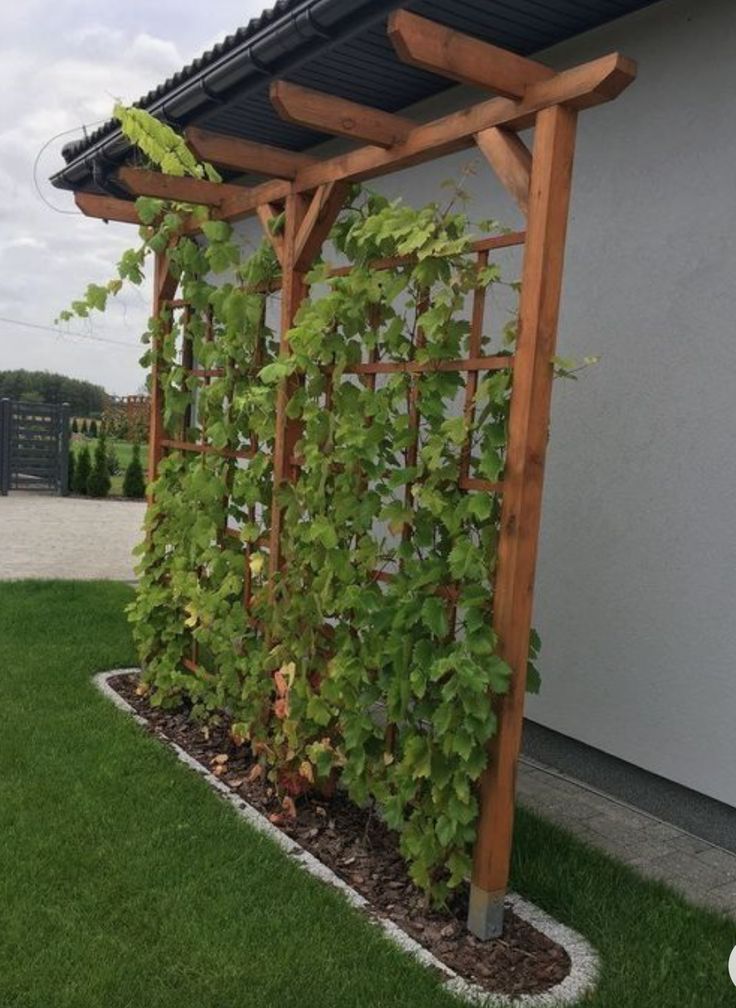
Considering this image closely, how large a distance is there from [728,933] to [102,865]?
191 cm

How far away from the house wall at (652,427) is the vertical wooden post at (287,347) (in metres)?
1.23

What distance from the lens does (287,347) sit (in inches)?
132

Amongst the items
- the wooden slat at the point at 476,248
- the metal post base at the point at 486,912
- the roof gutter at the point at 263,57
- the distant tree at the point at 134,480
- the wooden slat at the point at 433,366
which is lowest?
the metal post base at the point at 486,912

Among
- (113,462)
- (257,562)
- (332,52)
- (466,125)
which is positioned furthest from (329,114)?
(113,462)

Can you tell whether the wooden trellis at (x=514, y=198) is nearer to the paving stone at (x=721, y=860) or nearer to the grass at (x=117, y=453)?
the paving stone at (x=721, y=860)

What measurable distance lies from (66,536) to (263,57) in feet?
26.4

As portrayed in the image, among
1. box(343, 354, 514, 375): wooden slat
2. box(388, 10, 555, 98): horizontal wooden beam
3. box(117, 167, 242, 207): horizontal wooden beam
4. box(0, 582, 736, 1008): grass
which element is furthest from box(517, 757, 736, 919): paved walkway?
box(117, 167, 242, 207): horizontal wooden beam

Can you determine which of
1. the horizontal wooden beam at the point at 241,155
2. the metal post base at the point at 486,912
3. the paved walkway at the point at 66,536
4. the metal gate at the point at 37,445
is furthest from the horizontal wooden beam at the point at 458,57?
the metal gate at the point at 37,445

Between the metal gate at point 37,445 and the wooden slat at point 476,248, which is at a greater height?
the wooden slat at point 476,248

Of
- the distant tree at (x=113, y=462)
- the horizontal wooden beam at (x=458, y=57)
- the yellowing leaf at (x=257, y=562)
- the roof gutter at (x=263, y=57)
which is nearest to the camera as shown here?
the horizontal wooden beam at (x=458, y=57)

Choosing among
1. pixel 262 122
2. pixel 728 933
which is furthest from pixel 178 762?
pixel 262 122

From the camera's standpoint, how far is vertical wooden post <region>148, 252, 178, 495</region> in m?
4.36

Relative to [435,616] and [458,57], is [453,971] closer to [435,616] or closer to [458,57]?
[435,616]

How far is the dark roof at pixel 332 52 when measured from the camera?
124 inches
